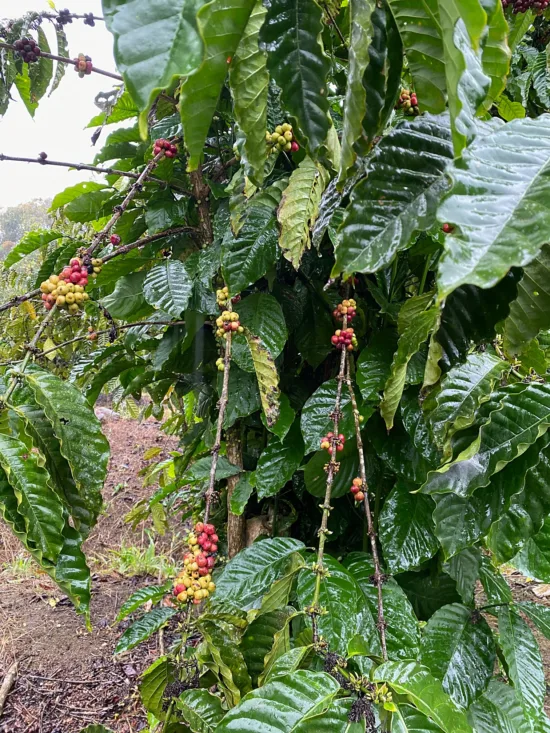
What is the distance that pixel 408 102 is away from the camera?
32.6 inches

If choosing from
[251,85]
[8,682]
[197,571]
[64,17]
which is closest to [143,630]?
[197,571]

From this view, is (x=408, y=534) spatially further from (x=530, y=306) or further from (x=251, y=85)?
(x=251, y=85)

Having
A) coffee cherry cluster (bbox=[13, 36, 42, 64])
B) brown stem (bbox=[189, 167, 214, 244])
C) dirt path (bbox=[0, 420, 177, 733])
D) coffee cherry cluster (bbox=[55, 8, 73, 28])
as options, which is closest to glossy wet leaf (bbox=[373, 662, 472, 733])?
brown stem (bbox=[189, 167, 214, 244])

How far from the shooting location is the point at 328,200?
2.05 ft

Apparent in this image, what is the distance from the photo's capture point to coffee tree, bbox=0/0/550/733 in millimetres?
338

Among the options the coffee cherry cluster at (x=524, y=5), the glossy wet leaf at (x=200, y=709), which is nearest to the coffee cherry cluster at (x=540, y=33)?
the coffee cherry cluster at (x=524, y=5)

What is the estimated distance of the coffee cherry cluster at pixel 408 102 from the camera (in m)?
0.83

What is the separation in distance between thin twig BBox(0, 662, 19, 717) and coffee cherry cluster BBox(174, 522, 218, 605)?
2009 mm

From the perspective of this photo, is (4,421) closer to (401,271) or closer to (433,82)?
(433,82)

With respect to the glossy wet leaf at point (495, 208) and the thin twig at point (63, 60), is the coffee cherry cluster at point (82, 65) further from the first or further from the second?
the glossy wet leaf at point (495, 208)

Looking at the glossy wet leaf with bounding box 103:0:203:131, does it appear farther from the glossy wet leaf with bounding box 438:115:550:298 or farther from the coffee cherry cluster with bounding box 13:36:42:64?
the coffee cherry cluster with bounding box 13:36:42:64

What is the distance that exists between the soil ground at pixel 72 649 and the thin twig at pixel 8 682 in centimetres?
2

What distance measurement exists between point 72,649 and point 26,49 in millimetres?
2483

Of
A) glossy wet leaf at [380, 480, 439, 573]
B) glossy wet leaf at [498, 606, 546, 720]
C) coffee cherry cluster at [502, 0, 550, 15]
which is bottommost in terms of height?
glossy wet leaf at [498, 606, 546, 720]
